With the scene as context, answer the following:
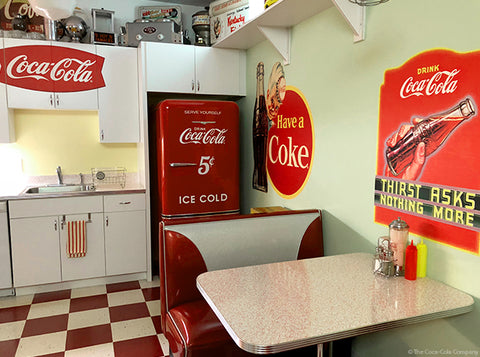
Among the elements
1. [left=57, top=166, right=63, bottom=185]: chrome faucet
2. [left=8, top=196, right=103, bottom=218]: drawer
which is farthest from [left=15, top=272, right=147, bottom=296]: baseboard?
[left=57, top=166, right=63, bottom=185]: chrome faucet

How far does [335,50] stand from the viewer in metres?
2.42

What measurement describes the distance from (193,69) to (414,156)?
241 centimetres

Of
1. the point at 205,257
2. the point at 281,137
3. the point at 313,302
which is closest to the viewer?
the point at 313,302

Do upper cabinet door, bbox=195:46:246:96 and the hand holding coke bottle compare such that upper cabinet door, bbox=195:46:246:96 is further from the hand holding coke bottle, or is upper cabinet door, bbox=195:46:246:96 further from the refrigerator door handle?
the hand holding coke bottle

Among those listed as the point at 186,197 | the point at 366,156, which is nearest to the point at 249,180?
the point at 186,197

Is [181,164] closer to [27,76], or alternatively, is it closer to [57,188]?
[57,188]

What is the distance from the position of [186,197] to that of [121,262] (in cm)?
92

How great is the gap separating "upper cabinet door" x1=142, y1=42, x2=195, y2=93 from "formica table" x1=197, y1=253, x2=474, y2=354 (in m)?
2.31

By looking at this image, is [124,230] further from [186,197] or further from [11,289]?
[11,289]

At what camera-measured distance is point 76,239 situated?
344cm

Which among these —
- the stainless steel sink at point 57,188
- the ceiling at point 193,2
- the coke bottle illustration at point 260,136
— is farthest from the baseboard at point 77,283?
the ceiling at point 193,2

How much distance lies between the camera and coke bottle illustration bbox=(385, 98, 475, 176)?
5.32 ft

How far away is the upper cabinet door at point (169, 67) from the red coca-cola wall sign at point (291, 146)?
1.01m

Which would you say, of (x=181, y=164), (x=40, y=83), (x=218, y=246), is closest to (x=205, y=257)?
A: (x=218, y=246)
